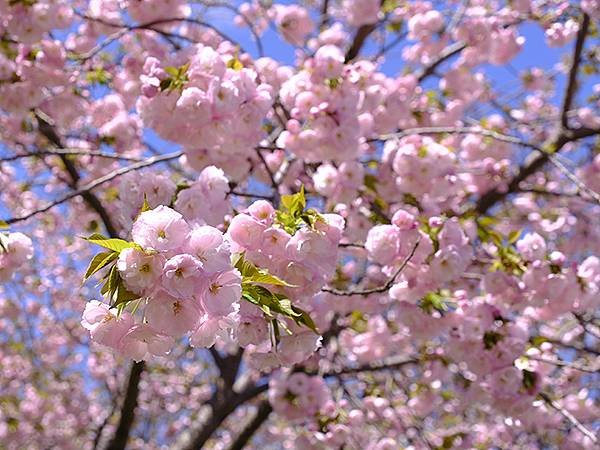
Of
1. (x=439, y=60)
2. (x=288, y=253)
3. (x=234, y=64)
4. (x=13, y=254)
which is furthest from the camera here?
(x=439, y=60)

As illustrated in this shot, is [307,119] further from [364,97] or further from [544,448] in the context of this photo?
[544,448]

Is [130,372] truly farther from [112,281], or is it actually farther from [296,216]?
[112,281]

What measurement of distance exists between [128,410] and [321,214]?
122 inches

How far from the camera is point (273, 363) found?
174 cm

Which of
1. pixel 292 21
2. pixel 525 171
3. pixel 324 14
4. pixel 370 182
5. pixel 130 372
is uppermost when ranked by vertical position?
pixel 292 21

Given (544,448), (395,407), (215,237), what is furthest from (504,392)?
(544,448)

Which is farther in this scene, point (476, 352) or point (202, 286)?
point (476, 352)

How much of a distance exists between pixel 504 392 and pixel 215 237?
168 cm

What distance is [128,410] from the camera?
14.0 ft

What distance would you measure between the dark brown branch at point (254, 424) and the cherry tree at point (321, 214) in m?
0.03

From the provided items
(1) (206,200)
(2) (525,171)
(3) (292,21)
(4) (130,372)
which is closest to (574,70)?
(2) (525,171)

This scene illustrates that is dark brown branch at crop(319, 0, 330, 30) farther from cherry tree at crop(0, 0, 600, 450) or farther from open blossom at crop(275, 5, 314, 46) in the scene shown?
open blossom at crop(275, 5, 314, 46)

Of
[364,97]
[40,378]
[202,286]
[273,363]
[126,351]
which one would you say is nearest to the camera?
[202,286]

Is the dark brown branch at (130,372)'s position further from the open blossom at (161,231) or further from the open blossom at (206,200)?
the open blossom at (161,231)
